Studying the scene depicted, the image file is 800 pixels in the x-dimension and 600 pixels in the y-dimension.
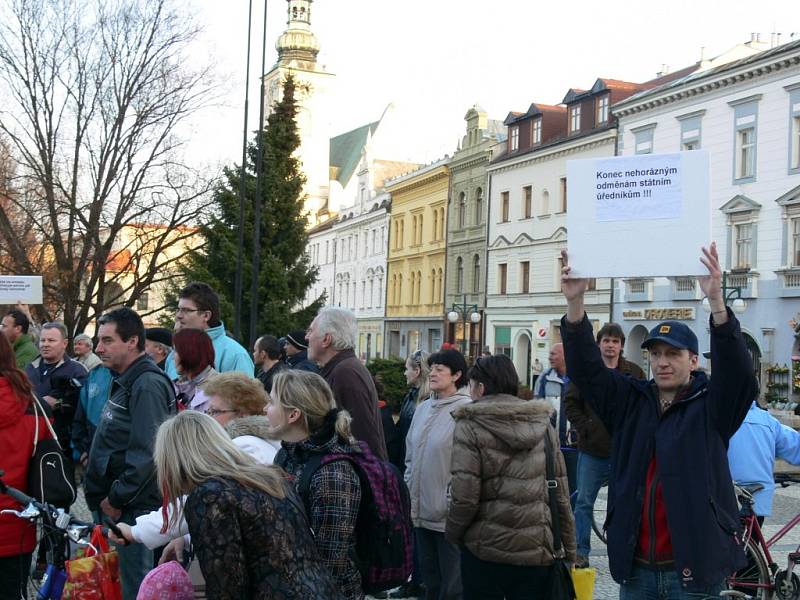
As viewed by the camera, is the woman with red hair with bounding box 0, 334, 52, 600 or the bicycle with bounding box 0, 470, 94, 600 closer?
the bicycle with bounding box 0, 470, 94, 600

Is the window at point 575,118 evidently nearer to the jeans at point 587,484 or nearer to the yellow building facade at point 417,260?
the yellow building facade at point 417,260

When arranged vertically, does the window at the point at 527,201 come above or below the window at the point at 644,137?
below

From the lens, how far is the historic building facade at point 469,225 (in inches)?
2333

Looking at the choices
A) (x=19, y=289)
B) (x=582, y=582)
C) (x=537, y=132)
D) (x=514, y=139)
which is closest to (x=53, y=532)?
(x=582, y=582)

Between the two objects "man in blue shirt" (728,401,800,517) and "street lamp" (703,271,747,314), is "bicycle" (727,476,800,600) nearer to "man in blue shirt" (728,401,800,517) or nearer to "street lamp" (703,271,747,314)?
"man in blue shirt" (728,401,800,517)

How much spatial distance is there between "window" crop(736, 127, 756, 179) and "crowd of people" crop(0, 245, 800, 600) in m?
34.1

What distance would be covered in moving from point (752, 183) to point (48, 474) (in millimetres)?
37621

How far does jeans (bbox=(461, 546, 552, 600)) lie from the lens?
5.79m

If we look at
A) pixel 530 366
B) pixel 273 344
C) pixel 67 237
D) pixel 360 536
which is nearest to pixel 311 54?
pixel 530 366

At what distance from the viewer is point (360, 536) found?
4.50m

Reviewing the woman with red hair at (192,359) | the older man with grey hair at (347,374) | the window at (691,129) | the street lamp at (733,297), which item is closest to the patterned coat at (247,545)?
the older man with grey hair at (347,374)

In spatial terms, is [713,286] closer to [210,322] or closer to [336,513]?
[336,513]

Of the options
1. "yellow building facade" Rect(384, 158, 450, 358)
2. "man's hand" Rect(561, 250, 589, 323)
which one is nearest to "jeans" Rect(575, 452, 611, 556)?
"man's hand" Rect(561, 250, 589, 323)

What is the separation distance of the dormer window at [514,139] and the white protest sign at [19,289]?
149 feet
